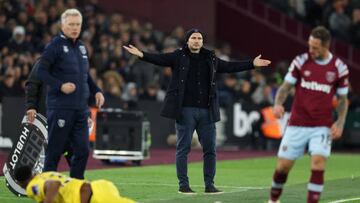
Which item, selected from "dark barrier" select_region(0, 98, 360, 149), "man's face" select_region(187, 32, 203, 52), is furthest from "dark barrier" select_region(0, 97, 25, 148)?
"man's face" select_region(187, 32, 203, 52)

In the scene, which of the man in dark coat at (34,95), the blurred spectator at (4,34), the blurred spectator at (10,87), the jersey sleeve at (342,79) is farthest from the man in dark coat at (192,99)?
the blurred spectator at (4,34)

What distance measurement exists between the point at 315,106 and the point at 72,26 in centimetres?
319

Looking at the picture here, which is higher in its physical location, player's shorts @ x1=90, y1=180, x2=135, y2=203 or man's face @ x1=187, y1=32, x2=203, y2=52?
man's face @ x1=187, y1=32, x2=203, y2=52

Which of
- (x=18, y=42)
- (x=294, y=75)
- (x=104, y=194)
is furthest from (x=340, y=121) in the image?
(x=18, y=42)

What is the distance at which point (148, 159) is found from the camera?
25297mm

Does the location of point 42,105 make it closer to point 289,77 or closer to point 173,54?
point 173,54

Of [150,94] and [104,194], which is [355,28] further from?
[104,194]

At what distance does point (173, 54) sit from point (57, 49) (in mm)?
2563

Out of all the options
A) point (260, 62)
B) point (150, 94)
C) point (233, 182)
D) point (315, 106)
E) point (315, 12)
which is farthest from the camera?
point (315, 12)

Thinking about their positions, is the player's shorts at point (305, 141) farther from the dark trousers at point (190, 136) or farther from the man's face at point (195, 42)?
the man's face at point (195, 42)

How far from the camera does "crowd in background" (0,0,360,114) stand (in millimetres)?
27906

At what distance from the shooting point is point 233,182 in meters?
18.6

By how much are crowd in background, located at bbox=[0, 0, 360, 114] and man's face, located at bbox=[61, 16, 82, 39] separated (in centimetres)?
1301

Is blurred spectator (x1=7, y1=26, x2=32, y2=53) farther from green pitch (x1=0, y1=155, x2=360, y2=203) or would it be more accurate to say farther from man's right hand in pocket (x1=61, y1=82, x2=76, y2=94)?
man's right hand in pocket (x1=61, y1=82, x2=76, y2=94)
